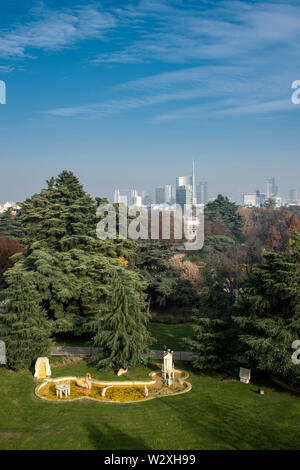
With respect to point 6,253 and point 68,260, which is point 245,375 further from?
point 6,253

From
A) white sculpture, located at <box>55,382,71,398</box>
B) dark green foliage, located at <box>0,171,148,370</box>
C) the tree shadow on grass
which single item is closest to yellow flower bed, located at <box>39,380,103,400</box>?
white sculpture, located at <box>55,382,71,398</box>

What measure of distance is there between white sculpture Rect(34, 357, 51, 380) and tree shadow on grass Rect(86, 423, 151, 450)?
193 inches

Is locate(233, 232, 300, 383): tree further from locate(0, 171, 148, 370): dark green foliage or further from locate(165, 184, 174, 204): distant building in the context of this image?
locate(165, 184, 174, 204): distant building

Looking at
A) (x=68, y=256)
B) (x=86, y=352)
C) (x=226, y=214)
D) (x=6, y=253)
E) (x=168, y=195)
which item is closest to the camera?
(x=86, y=352)

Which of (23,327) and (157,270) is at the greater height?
(157,270)

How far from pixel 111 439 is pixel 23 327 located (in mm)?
7359

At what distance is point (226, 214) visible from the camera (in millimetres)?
67062

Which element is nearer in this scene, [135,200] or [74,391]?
[74,391]

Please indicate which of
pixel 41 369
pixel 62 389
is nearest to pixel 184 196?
pixel 41 369

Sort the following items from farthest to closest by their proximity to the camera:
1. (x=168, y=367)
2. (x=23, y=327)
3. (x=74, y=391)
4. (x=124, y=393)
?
(x=23, y=327) < (x=168, y=367) < (x=74, y=391) < (x=124, y=393)

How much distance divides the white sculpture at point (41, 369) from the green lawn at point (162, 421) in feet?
1.90

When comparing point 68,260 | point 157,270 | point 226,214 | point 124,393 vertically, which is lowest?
point 124,393

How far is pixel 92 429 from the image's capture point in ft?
38.0

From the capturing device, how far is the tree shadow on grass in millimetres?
10648
